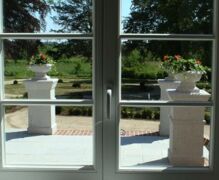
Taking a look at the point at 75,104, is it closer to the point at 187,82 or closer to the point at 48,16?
the point at 48,16

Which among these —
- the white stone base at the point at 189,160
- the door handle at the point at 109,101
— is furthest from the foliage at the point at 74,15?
the white stone base at the point at 189,160

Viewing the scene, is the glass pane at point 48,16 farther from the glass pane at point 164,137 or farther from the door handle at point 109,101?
the glass pane at point 164,137

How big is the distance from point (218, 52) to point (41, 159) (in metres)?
1.10

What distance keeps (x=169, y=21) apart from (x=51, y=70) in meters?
0.67

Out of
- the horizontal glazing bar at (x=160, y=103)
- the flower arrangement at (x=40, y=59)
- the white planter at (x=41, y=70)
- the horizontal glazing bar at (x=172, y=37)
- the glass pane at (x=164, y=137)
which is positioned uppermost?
the horizontal glazing bar at (x=172, y=37)

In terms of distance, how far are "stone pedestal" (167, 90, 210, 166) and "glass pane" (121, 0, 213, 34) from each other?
33 cm

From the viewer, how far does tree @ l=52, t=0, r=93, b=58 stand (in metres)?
2.04

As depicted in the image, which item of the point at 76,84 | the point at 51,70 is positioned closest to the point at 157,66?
the point at 76,84

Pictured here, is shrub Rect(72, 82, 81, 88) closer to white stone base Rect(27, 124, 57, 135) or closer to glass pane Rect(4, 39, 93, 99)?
glass pane Rect(4, 39, 93, 99)

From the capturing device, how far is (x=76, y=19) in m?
2.05

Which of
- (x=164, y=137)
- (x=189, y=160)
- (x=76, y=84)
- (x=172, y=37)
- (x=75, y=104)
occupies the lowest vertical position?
(x=189, y=160)

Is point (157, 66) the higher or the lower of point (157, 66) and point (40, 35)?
the lower

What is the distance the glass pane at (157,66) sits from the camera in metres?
2.04

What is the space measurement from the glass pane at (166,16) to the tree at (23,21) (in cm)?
44
